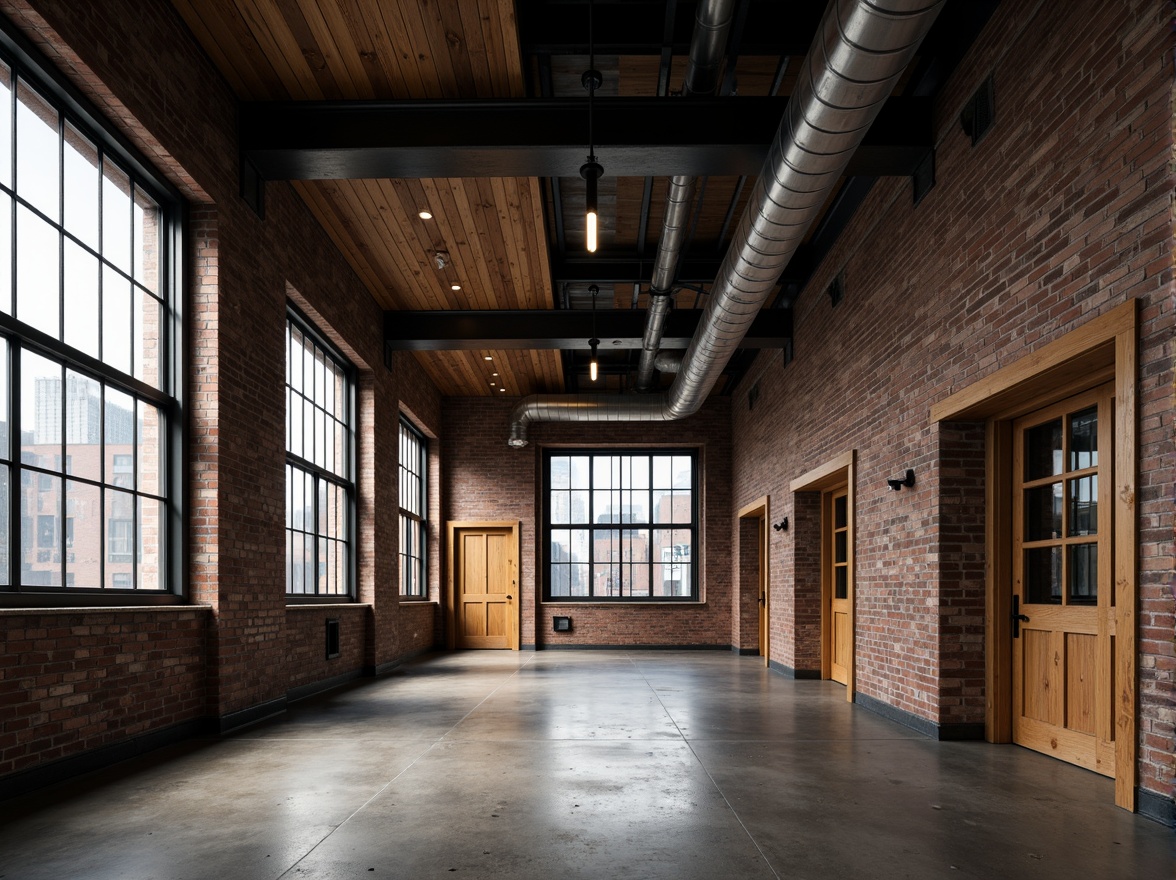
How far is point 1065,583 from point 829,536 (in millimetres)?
4972

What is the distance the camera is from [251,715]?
6.55m

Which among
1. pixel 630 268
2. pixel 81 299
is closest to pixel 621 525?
pixel 630 268

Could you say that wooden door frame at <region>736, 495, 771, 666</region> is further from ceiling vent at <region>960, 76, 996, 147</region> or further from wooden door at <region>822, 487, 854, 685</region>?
ceiling vent at <region>960, 76, 996, 147</region>

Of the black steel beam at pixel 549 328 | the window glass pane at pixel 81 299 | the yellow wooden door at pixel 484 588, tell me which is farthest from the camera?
the yellow wooden door at pixel 484 588

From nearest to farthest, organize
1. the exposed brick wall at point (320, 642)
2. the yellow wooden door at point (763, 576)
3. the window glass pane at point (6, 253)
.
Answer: the window glass pane at point (6, 253)
the exposed brick wall at point (320, 642)
the yellow wooden door at point (763, 576)

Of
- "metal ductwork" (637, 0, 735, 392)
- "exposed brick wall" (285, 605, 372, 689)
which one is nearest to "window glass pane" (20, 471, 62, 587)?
"exposed brick wall" (285, 605, 372, 689)

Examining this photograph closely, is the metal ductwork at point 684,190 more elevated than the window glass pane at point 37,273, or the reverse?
the metal ductwork at point 684,190

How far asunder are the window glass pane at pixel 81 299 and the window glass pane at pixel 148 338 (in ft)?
1.58

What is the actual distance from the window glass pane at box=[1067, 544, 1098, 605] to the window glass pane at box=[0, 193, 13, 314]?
5504 mm

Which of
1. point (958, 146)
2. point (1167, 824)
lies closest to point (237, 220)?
point (958, 146)

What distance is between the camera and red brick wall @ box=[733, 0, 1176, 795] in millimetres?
3748

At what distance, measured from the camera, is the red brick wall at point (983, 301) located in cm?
375

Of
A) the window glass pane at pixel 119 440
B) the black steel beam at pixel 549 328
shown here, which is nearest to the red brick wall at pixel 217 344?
the window glass pane at pixel 119 440

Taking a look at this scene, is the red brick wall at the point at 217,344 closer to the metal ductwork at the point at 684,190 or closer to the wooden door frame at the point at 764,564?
the metal ductwork at the point at 684,190
